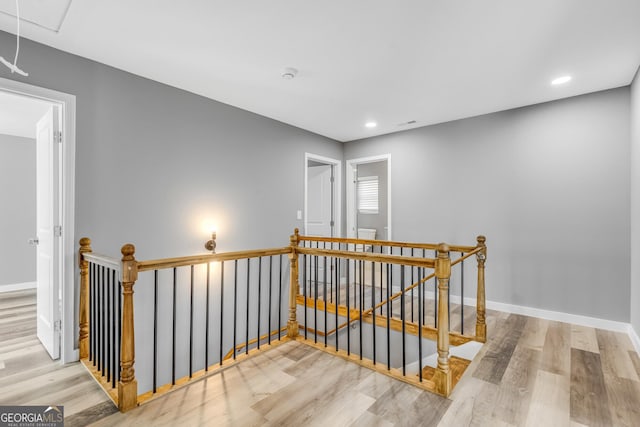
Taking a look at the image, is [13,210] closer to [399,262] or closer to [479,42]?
[399,262]

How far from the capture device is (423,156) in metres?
4.50

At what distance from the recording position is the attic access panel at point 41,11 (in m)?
1.91

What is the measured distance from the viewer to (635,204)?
112 inches

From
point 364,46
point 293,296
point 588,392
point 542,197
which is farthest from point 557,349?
point 364,46

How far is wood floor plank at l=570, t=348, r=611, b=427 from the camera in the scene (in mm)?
1750

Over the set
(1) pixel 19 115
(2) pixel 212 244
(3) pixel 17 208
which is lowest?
(2) pixel 212 244

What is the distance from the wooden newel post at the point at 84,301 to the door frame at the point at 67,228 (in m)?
0.06

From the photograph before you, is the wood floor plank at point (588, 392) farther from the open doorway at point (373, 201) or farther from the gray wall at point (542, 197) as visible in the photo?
the open doorway at point (373, 201)

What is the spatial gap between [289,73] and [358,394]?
2675 millimetres

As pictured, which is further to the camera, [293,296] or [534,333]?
[534,333]

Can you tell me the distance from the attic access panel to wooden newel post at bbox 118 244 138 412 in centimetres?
169

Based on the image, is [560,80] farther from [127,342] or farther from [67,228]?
[67,228]

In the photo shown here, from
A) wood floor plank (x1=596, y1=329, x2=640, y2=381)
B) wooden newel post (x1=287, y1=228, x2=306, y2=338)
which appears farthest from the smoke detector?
wood floor plank (x1=596, y1=329, x2=640, y2=381)

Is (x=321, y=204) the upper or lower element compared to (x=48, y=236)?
upper
